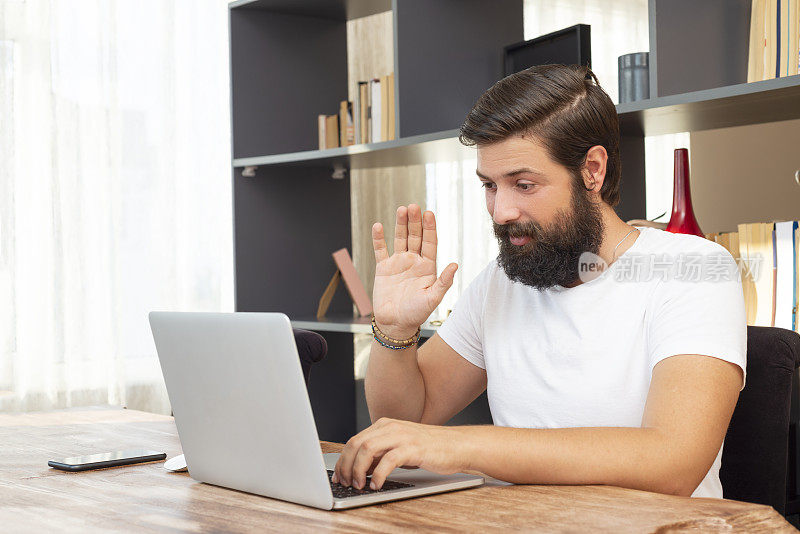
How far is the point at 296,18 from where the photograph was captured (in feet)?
10.4

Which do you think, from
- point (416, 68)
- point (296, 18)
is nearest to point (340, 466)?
point (416, 68)

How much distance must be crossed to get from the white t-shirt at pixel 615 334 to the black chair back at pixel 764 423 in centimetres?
4

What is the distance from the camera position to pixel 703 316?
129 centimetres

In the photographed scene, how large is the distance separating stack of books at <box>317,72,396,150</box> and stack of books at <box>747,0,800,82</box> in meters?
1.15

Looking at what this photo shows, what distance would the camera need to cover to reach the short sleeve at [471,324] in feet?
5.53

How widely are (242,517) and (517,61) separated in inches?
74.4

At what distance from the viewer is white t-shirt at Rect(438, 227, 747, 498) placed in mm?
1299

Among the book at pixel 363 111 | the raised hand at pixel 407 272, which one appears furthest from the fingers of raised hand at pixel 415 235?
the book at pixel 363 111

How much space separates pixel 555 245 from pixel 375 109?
1.57 meters

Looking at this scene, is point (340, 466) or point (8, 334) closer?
point (340, 466)

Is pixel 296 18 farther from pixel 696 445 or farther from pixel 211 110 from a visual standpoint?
pixel 696 445

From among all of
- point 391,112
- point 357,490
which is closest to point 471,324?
point 357,490

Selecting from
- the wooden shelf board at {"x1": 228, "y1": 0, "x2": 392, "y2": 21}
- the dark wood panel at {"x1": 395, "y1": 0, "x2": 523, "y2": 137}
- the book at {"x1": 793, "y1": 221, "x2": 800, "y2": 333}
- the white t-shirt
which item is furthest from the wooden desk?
the wooden shelf board at {"x1": 228, "y1": 0, "x2": 392, "y2": 21}

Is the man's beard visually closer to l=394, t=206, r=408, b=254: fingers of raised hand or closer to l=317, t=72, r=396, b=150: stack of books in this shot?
l=394, t=206, r=408, b=254: fingers of raised hand
